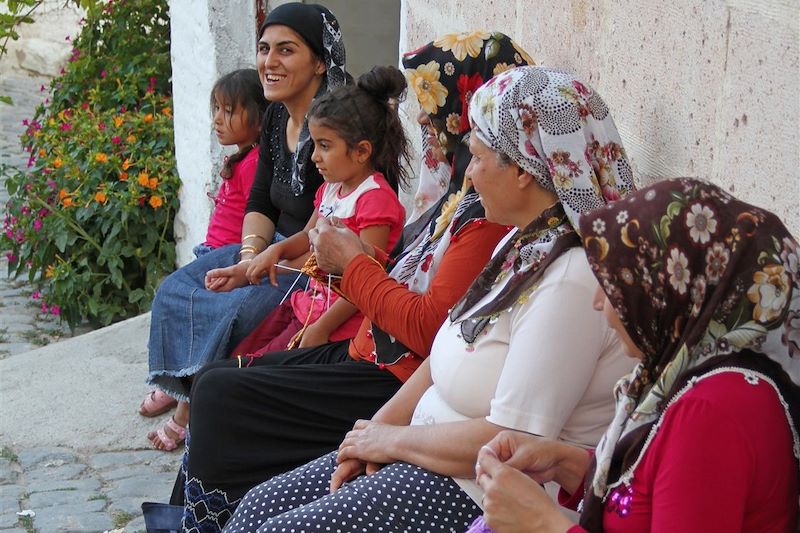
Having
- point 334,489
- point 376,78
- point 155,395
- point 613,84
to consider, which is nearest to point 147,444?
point 155,395

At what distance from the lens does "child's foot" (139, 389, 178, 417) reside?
482cm

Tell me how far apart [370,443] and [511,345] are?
485 millimetres

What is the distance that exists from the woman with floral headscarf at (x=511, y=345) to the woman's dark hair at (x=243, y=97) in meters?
2.33

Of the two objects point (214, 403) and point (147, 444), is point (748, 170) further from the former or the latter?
point (147, 444)

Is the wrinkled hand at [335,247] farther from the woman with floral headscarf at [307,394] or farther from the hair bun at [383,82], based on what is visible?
the hair bun at [383,82]

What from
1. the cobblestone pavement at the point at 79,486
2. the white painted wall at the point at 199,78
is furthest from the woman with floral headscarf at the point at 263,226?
the white painted wall at the point at 199,78

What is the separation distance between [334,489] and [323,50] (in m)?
2.22

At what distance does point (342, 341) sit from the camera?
3.52 meters

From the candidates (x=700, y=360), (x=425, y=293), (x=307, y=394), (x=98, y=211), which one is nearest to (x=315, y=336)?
(x=307, y=394)

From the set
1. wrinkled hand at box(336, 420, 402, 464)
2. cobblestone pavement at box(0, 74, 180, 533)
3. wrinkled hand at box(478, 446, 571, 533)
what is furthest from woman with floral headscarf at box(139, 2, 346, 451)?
wrinkled hand at box(478, 446, 571, 533)

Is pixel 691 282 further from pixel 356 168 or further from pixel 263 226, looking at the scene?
pixel 263 226

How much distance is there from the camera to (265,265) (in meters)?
4.07

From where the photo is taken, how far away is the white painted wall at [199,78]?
20.1 feet

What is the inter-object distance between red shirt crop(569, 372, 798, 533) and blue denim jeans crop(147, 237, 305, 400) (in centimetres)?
247
